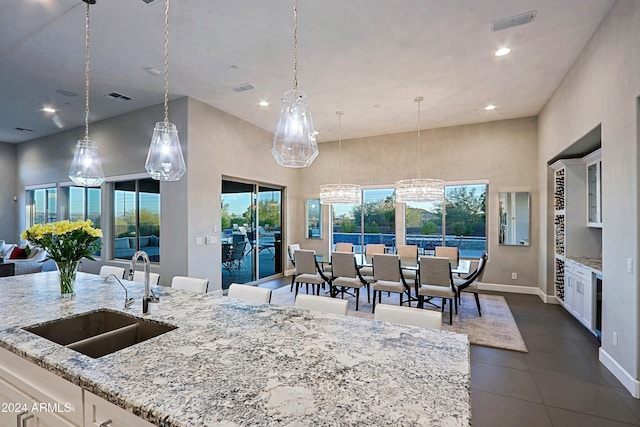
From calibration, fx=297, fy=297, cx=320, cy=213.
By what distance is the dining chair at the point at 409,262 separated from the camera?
4856 millimetres

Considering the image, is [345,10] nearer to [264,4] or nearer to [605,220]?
[264,4]

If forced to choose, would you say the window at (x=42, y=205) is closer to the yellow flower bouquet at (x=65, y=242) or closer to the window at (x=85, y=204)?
the window at (x=85, y=204)

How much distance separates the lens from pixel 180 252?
5016mm

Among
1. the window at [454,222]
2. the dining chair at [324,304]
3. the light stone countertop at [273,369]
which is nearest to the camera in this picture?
the light stone countertop at [273,369]

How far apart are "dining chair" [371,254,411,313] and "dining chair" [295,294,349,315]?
7.89 ft

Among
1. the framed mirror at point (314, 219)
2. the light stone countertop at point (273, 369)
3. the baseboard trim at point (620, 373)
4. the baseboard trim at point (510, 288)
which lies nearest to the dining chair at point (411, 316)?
the light stone countertop at point (273, 369)

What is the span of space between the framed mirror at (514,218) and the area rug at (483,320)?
4.13ft

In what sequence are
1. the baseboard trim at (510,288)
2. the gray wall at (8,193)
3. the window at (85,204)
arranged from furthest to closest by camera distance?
the gray wall at (8,193) → the window at (85,204) → the baseboard trim at (510,288)

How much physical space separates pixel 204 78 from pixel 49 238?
3.05m

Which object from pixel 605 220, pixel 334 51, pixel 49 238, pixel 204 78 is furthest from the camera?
pixel 204 78

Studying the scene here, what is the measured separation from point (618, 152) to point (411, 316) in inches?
107

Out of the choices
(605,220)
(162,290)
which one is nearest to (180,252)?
(162,290)

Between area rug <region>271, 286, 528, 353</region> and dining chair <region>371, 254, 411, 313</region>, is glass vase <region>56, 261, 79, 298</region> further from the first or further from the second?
dining chair <region>371, 254, 411, 313</region>

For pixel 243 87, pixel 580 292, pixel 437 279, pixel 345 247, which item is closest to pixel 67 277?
pixel 243 87
